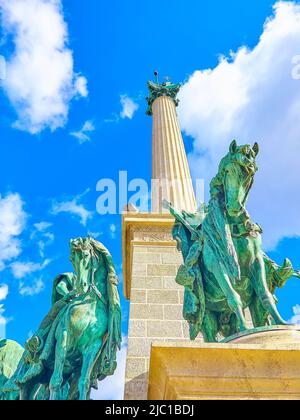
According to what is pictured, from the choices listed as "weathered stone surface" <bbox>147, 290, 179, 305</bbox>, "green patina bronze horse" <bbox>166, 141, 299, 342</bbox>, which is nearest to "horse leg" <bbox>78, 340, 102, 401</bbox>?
"green patina bronze horse" <bbox>166, 141, 299, 342</bbox>

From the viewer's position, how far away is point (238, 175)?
670cm

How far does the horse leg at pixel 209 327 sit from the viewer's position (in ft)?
21.1

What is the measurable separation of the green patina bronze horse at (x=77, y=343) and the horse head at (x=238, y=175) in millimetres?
2399

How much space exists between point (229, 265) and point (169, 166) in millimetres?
8450

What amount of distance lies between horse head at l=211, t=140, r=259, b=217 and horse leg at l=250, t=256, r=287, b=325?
32.4 inches

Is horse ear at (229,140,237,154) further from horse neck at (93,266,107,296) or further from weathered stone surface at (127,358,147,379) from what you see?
weathered stone surface at (127,358,147,379)

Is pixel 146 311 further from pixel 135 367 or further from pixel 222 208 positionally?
pixel 222 208

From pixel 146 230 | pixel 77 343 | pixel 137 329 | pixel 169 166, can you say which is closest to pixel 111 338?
pixel 77 343

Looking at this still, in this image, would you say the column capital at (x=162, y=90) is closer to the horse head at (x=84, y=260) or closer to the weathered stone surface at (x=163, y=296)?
the weathered stone surface at (x=163, y=296)

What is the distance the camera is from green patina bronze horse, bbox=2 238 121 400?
6680mm

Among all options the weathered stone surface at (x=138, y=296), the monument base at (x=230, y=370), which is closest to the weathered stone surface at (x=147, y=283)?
the weathered stone surface at (x=138, y=296)

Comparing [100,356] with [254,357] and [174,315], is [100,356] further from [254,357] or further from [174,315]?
[254,357]

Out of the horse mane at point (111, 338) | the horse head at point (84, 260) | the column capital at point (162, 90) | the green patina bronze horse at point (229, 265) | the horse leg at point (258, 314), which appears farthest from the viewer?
the column capital at point (162, 90)
